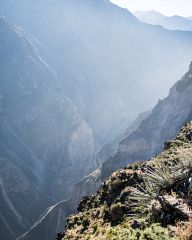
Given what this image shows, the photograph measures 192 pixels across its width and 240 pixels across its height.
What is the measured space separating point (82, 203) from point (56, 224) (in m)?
117

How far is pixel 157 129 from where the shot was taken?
162625 millimetres

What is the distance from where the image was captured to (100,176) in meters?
144

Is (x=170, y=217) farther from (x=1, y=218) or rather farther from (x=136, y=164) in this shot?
(x=1, y=218)

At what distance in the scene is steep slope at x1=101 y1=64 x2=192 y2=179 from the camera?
151625 mm

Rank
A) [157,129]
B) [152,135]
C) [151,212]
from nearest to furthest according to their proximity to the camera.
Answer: [151,212] < [152,135] < [157,129]

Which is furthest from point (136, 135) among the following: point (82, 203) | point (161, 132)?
point (82, 203)

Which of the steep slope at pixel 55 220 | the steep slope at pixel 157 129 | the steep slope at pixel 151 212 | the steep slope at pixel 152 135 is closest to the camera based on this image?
the steep slope at pixel 151 212

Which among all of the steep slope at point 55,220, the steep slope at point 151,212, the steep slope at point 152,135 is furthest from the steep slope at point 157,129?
the steep slope at point 151,212

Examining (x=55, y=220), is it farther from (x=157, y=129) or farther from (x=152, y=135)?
(x=157, y=129)

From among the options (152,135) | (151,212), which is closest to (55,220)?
(152,135)

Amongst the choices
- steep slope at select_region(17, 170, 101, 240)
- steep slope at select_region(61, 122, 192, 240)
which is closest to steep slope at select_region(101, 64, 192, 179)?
steep slope at select_region(17, 170, 101, 240)

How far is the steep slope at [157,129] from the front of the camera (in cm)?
15162

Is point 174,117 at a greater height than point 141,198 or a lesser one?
lesser

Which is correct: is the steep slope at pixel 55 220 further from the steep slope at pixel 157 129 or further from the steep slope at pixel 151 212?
the steep slope at pixel 151 212
